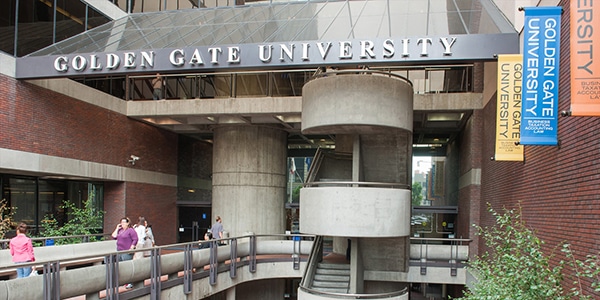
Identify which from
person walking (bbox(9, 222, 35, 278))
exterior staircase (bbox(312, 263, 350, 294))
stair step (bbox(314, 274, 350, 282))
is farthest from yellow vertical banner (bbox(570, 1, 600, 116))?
stair step (bbox(314, 274, 350, 282))

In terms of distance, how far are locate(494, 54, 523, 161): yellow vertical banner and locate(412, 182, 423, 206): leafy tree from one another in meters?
13.0

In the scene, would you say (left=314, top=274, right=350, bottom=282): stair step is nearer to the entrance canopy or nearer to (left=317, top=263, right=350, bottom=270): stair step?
(left=317, top=263, right=350, bottom=270): stair step

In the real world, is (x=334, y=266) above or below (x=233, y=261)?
below

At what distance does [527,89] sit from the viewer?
8.11 m

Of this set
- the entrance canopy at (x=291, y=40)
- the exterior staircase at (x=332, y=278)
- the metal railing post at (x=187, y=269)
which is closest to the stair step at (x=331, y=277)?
the exterior staircase at (x=332, y=278)

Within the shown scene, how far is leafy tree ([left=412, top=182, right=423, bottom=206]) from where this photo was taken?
23500mm

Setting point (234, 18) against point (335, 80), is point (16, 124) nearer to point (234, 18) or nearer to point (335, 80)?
point (234, 18)

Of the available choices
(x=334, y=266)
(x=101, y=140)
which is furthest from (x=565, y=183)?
(x=101, y=140)

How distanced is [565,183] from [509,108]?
116 inches

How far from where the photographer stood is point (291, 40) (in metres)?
15.5

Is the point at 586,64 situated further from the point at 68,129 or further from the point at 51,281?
the point at 68,129

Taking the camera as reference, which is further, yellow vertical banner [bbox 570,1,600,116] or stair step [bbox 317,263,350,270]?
stair step [bbox 317,263,350,270]

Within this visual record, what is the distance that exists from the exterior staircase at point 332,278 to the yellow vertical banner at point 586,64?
10.6m

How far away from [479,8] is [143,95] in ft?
45.4
